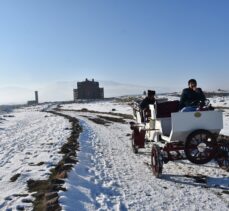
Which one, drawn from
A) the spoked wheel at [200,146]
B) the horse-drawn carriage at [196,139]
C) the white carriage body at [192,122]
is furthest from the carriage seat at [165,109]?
the spoked wheel at [200,146]

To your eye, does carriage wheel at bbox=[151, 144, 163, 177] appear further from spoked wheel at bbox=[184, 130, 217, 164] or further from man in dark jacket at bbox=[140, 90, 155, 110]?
man in dark jacket at bbox=[140, 90, 155, 110]

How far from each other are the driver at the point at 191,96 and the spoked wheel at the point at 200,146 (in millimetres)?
1563

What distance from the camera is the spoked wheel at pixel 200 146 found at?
9680mm

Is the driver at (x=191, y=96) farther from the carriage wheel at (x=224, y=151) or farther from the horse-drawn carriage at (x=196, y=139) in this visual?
the carriage wheel at (x=224, y=151)

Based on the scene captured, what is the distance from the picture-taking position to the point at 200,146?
970 cm

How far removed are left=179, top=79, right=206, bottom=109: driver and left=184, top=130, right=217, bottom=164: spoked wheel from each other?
1.56 m

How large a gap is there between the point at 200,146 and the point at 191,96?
6.58 ft

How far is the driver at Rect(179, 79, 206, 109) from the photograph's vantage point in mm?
11094

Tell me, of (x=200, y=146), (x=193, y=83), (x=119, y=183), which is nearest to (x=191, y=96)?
(x=193, y=83)

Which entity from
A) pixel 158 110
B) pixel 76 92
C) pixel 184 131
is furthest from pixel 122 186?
pixel 76 92

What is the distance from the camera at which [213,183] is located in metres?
9.11

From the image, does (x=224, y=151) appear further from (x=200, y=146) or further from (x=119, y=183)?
(x=119, y=183)

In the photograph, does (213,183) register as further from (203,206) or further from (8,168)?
(8,168)

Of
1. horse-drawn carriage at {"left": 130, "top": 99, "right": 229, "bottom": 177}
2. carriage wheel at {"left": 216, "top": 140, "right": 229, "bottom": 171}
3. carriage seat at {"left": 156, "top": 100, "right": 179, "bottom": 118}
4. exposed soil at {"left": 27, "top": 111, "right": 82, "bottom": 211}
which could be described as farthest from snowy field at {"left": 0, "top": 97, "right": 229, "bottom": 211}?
carriage seat at {"left": 156, "top": 100, "right": 179, "bottom": 118}
